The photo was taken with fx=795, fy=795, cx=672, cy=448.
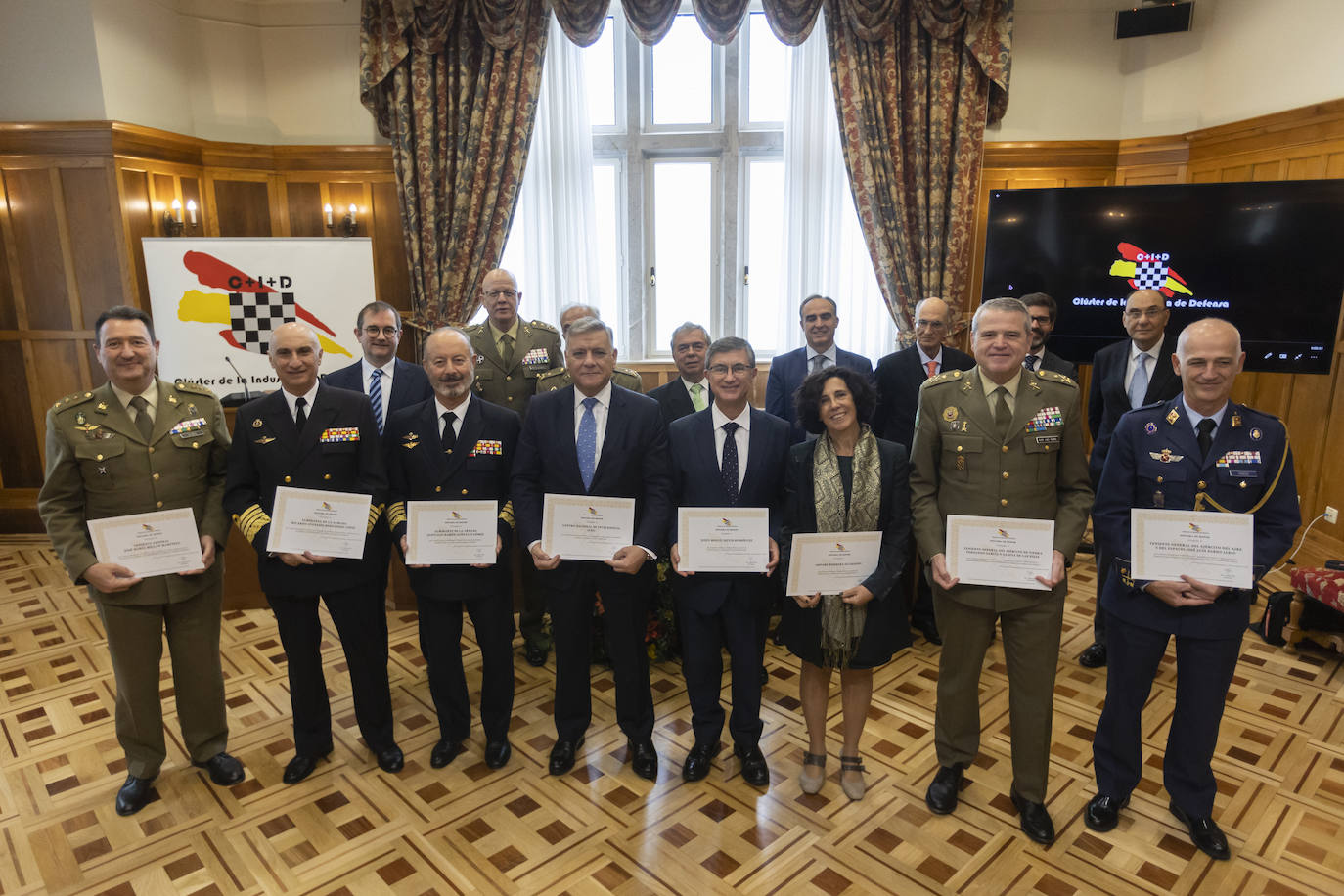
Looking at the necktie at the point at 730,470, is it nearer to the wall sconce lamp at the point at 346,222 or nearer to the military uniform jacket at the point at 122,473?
the military uniform jacket at the point at 122,473

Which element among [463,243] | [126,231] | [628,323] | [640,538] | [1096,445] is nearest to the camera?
[640,538]

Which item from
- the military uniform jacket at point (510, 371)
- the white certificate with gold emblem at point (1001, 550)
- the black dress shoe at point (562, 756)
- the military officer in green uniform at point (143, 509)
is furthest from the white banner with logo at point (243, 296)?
the white certificate with gold emblem at point (1001, 550)

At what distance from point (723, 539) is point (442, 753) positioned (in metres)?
1.49

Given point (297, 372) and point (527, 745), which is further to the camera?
point (527, 745)

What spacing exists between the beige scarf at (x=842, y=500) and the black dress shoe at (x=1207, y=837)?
1.30 meters

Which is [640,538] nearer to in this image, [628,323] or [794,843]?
[794,843]

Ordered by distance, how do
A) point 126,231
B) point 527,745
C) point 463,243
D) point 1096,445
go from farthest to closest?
point 463,243, point 126,231, point 1096,445, point 527,745

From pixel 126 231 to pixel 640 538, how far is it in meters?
4.80

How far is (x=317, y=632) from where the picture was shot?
9.82 feet

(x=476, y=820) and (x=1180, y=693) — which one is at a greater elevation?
(x=1180, y=693)

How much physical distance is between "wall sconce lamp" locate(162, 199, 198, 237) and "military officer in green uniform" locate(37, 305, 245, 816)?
11.3 feet

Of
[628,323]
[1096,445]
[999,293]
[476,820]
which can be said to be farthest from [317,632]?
[999,293]

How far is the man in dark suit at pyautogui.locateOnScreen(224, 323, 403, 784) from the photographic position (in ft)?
9.15

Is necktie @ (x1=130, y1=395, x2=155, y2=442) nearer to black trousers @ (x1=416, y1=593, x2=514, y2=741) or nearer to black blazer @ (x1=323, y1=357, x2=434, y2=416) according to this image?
black blazer @ (x1=323, y1=357, x2=434, y2=416)
